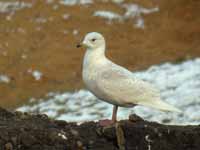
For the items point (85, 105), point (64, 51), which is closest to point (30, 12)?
point (64, 51)

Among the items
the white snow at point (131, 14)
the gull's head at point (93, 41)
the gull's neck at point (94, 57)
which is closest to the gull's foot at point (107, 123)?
the gull's neck at point (94, 57)

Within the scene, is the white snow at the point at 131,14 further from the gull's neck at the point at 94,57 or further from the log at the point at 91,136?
the log at the point at 91,136

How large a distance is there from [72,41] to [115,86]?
12.3m

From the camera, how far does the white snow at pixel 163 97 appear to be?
43.3ft

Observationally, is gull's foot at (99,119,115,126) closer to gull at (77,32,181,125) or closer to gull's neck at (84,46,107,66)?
gull at (77,32,181,125)

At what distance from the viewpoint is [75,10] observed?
2164cm

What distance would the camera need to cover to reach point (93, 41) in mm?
7805

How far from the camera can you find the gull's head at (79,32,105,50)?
7768mm

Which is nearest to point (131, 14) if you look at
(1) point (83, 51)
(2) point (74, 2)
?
(2) point (74, 2)

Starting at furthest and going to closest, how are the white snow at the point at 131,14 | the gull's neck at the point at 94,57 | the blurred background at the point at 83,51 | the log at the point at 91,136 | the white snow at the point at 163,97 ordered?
the white snow at the point at 131,14 < the blurred background at the point at 83,51 < the white snow at the point at 163,97 < the gull's neck at the point at 94,57 < the log at the point at 91,136

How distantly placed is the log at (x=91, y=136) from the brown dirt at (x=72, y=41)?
811 centimetres

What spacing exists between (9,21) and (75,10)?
2097 mm

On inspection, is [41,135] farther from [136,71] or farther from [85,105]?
[136,71]

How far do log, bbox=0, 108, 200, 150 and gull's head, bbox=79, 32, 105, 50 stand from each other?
2.99ft
